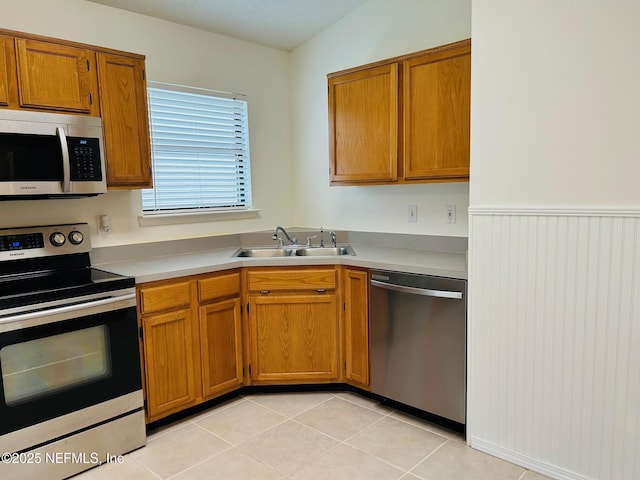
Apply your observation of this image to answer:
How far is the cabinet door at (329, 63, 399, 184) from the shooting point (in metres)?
2.83

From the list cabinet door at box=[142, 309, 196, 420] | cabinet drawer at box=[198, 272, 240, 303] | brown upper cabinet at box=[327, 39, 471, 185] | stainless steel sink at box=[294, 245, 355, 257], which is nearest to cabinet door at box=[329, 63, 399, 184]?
brown upper cabinet at box=[327, 39, 471, 185]

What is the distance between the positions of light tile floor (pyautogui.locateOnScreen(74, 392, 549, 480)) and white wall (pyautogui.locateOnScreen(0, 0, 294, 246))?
129 cm

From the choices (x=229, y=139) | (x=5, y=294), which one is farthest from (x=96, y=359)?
(x=229, y=139)

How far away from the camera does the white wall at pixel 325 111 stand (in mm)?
2938

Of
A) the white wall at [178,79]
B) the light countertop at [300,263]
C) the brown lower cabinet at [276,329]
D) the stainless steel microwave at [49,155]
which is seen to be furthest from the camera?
the brown lower cabinet at [276,329]

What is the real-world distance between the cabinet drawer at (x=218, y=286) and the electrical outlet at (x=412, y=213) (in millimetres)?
1230

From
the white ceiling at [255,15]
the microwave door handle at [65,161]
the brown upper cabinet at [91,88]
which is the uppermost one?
the white ceiling at [255,15]

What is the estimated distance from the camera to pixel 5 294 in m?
2.00

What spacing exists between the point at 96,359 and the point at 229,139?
6.28 ft

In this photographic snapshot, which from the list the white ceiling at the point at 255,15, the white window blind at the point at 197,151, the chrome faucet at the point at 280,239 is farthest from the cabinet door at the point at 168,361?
the white ceiling at the point at 255,15

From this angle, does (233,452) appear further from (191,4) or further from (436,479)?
(191,4)

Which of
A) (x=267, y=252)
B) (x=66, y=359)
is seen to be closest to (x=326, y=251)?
(x=267, y=252)

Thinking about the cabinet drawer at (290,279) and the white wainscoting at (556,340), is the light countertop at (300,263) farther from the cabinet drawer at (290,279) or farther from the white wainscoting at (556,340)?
the white wainscoting at (556,340)

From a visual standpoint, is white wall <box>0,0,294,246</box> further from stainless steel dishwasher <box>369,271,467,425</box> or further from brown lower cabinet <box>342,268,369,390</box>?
stainless steel dishwasher <box>369,271,467,425</box>
